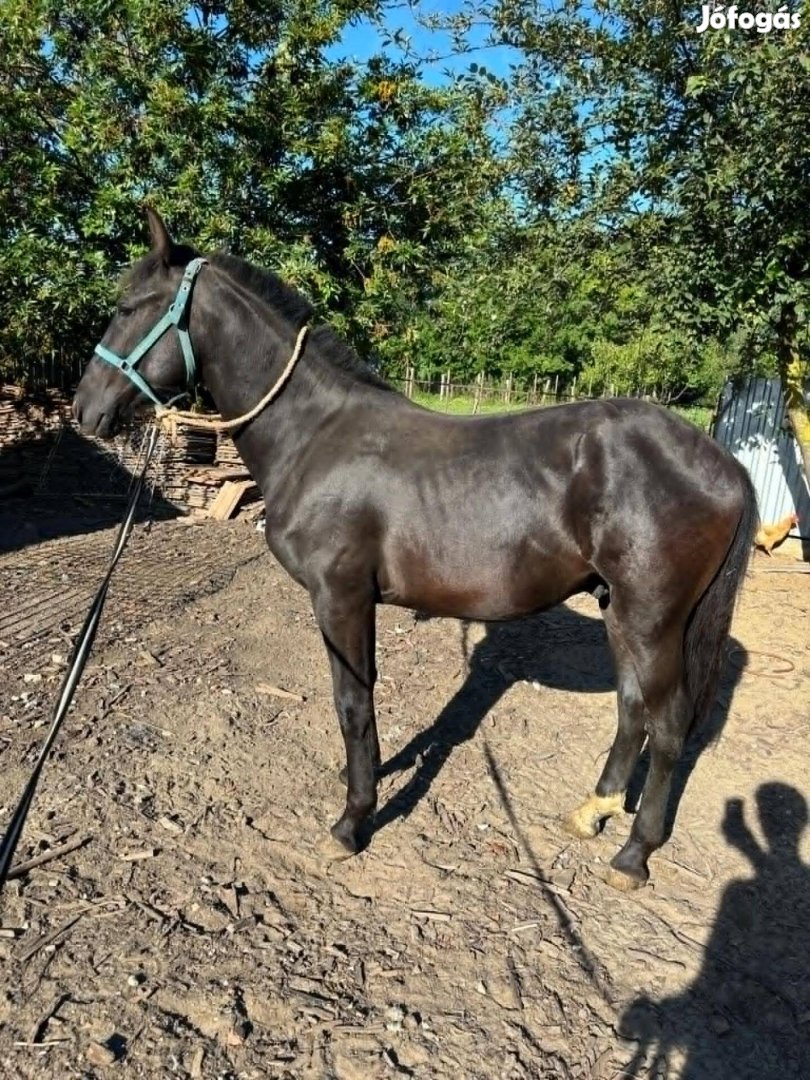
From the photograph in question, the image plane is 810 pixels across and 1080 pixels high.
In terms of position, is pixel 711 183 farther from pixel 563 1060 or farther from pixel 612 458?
pixel 563 1060

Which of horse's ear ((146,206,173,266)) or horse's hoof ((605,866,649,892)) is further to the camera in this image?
horse's hoof ((605,866,649,892))

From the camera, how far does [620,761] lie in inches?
137

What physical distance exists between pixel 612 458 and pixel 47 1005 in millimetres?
2713

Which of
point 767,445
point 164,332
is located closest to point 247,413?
point 164,332

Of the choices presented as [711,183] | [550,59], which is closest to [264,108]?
[550,59]

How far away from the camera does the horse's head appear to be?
2.96m

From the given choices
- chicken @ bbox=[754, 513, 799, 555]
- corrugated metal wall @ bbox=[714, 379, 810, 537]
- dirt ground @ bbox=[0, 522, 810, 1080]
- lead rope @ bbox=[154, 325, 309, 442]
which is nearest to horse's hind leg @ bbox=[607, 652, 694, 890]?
dirt ground @ bbox=[0, 522, 810, 1080]

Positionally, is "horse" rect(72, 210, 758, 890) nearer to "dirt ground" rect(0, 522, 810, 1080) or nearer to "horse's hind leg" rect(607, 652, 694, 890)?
"horse's hind leg" rect(607, 652, 694, 890)

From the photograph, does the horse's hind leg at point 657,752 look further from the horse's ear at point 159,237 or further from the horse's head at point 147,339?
the horse's ear at point 159,237

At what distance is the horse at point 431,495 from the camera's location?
2.86 meters

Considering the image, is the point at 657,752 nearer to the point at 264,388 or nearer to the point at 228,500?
the point at 264,388

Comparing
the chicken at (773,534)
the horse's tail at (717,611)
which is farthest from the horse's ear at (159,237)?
the chicken at (773,534)

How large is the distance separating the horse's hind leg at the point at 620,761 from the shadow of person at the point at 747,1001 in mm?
612

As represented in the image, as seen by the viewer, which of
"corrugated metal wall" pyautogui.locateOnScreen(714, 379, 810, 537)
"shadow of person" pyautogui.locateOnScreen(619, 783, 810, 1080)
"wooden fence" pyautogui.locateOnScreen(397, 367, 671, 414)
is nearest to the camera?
"shadow of person" pyautogui.locateOnScreen(619, 783, 810, 1080)
